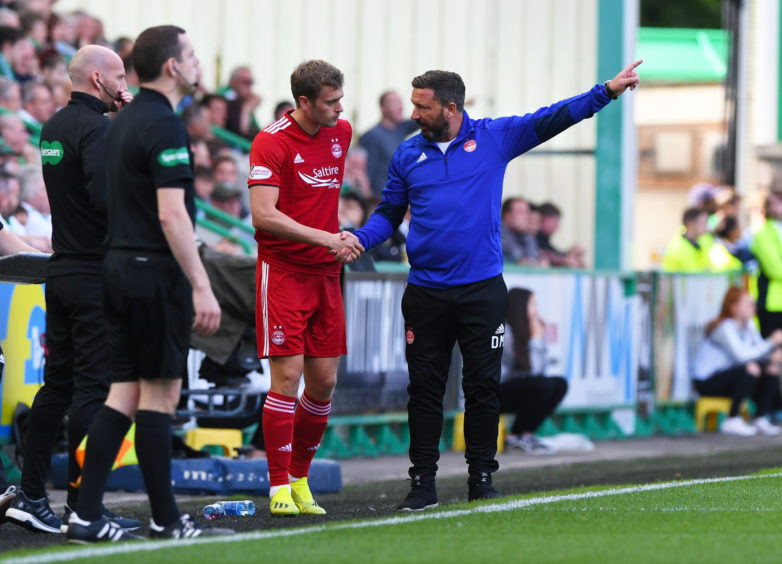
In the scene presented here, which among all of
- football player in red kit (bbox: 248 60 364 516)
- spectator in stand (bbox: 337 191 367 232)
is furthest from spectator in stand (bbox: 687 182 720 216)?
football player in red kit (bbox: 248 60 364 516)

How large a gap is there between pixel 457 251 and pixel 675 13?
136 ft

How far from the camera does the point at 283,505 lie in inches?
301

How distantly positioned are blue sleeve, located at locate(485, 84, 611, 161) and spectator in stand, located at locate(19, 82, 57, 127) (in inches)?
270

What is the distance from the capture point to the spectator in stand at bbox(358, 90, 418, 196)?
16.2 metres

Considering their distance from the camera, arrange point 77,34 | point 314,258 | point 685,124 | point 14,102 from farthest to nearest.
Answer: point 685,124 < point 77,34 < point 14,102 < point 314,258

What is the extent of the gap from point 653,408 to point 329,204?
348 inches

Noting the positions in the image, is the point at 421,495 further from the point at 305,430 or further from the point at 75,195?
the point at 75,195

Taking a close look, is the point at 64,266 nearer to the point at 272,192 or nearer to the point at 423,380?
the point at 272,192

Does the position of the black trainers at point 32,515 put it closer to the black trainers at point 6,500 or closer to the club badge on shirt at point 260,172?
the black trainers at point 6,500

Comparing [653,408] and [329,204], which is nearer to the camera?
[329,204]

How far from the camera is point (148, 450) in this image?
6.32 metres

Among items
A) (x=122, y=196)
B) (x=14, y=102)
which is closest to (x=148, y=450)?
(x=122, y=196)

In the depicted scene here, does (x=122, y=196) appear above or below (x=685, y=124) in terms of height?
below

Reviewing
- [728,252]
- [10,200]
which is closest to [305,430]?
[10,200]
